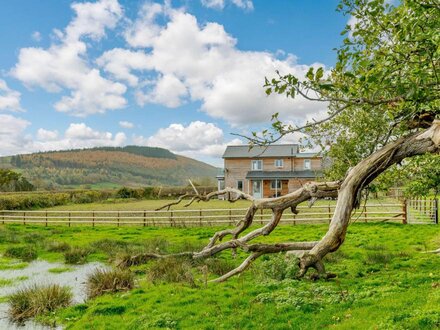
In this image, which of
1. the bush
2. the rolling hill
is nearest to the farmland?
the bush

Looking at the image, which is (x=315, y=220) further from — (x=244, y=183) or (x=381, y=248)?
A: (x=244, y=183)

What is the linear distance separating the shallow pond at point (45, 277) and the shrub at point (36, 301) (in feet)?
0.70

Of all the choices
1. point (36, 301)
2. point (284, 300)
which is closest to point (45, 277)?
point (36, 301)

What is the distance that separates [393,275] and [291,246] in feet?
23.8

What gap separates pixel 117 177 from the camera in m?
161

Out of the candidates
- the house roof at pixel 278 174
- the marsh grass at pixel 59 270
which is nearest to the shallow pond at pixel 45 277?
the marsh grass at pixel 59 270

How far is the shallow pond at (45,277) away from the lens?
9.63 meters

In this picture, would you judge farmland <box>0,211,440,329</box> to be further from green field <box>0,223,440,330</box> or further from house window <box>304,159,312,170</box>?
house window <box>304,159,312,170</box>

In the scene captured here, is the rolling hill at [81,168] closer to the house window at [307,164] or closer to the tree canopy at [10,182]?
the tree canopy at [10,182]

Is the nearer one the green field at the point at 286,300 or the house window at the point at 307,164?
the green field at the point at 286,300

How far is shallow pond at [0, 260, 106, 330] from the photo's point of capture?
31.6 ft

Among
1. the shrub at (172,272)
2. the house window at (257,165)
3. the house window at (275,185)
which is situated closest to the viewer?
the shrub at (172,272)

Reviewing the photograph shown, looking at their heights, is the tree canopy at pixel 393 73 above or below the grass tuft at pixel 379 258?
above

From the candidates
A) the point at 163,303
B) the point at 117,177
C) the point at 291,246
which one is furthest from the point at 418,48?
the point at 117,177
